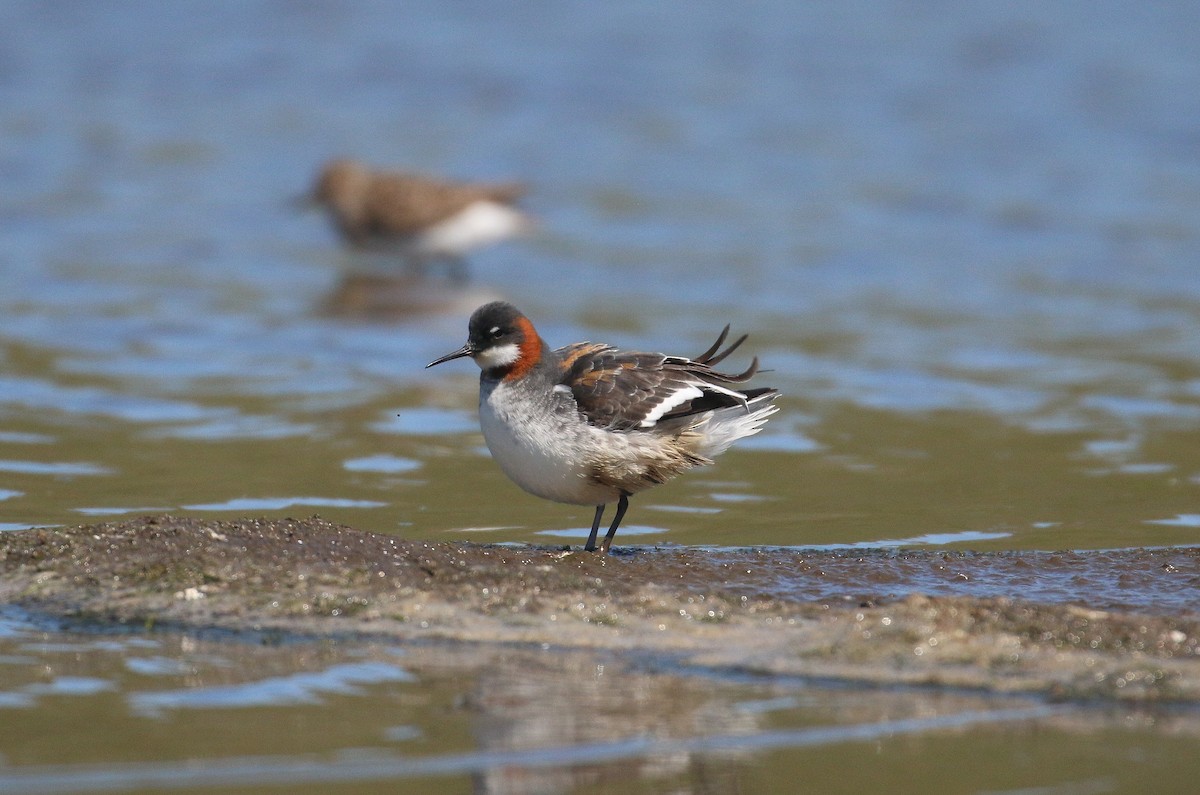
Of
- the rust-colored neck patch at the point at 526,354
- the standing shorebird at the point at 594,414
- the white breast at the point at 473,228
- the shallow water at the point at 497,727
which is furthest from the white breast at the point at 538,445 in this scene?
the white breast at the point at 473,228

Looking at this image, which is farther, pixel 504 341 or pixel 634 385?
pixel 504 341

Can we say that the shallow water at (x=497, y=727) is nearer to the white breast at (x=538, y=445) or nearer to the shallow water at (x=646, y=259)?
the shallow water at (x=646, y=259)

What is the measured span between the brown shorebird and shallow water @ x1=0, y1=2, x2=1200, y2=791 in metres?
0.58

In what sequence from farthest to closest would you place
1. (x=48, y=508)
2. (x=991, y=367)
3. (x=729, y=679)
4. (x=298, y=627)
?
(x=991, y=367), (x=48, y=508), (x=298, y=627), (x=729, y=679)

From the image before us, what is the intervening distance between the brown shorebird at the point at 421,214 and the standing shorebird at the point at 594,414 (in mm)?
10747

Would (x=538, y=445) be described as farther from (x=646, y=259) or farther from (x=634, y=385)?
(x=646, y=259)

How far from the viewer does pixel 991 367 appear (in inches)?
469

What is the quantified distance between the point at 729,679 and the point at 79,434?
557 cm

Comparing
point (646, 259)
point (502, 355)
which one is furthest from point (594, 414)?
point (646, 259)

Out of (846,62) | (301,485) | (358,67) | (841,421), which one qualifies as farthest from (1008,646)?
(358,67)

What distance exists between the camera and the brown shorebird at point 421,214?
17953 mm

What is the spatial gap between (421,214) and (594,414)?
1147 centimetres

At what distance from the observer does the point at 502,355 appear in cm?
714

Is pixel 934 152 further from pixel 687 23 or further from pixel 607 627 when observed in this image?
pixel 607 627
